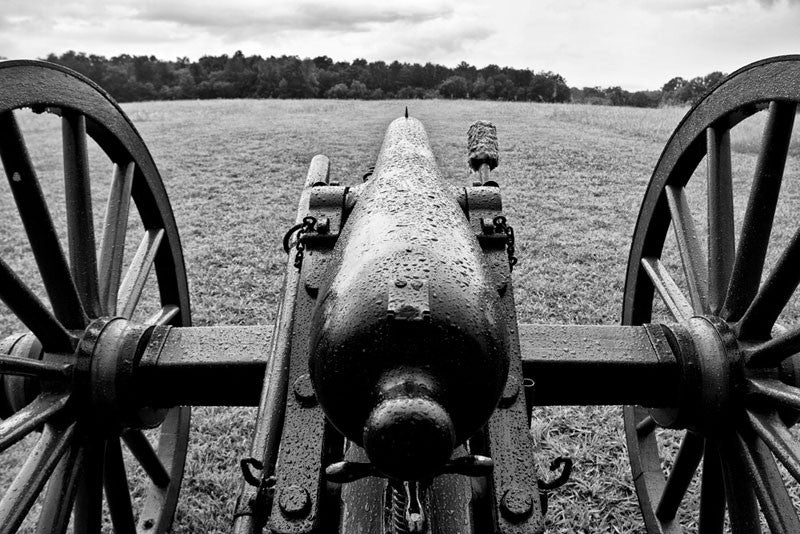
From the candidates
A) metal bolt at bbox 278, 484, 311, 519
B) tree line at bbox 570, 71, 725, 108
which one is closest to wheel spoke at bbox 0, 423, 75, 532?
metal bolt at bbox 278, 484, 311, 519

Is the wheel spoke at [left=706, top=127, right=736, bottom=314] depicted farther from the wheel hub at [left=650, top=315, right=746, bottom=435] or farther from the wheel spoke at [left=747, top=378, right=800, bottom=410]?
the wheel spoke at [left=747, top=378, right=800, bottom=410]

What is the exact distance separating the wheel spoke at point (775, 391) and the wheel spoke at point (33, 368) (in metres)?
2.07

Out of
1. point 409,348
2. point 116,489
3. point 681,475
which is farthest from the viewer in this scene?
point 681,475

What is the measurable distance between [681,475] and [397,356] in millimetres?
1806

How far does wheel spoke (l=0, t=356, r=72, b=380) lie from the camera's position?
1716 mm

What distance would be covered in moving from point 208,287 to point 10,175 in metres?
3.73

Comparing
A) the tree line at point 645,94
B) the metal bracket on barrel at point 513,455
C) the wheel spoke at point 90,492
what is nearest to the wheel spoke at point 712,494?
the metal bracket on barrel at point 513,455

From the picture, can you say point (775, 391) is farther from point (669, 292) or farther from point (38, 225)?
point (38, 225)

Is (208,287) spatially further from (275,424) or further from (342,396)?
(342,396)

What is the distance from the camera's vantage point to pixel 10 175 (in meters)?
1.79

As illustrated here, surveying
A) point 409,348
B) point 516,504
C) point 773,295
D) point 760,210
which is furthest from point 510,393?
point 760,210

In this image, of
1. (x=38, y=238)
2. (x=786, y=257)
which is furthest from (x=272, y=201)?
(x=786, y=257)

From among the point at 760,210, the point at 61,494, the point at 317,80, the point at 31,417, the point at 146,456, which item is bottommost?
the point at 146,456

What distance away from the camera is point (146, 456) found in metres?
2.41
